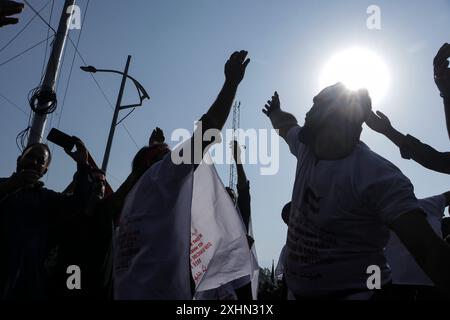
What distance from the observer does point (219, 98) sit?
2113 mm

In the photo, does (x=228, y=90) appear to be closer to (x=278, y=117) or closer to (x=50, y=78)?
(x=278, y=117)

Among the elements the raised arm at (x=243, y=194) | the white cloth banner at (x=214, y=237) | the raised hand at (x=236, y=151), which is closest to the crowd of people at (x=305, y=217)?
the white cloth banner at (x=214, y=237)

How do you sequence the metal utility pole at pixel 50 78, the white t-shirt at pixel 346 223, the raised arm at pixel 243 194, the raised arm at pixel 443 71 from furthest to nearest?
the metal utility pole at pixel 50 78 → the raised arm at pixel 243 194 → the raised arm at pixel 443 71 → the white t-shirt at pixel 346 223

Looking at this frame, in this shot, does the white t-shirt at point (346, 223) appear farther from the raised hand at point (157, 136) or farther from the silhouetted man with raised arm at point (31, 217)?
the silhouetted man with raised arm at point (31, 217)

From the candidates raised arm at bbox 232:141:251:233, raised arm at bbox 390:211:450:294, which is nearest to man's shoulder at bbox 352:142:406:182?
raised arm at bbox 390:211:450:294

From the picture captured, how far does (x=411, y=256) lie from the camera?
133 inches

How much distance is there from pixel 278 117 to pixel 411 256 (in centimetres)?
171

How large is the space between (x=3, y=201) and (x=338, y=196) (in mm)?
2581

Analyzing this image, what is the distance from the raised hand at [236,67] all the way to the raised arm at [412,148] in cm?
96

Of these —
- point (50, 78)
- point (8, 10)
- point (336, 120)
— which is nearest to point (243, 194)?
point (336, 120)

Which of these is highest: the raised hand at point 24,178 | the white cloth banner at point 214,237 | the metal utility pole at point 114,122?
the metal utility pole at point 114,122

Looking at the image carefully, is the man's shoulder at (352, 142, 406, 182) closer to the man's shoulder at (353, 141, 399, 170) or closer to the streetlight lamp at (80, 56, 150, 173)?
the man's shoulder at (353, 141, 399, 170)

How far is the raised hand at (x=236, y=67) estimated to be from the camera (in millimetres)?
2186
